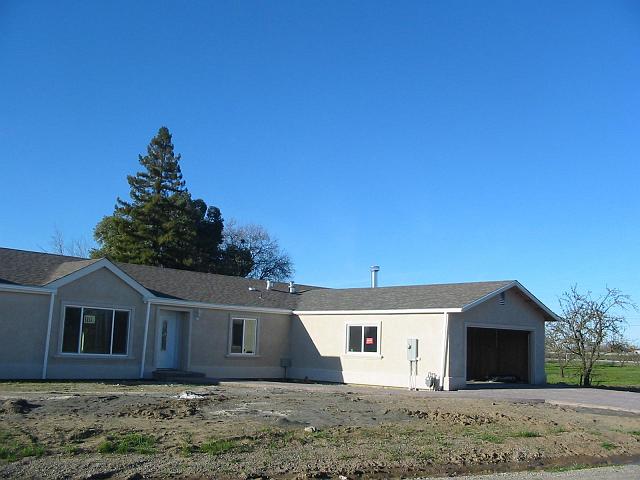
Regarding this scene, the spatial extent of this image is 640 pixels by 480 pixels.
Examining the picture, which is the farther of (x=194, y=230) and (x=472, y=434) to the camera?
(x=194, y=230)

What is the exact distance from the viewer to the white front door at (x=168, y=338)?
24.1 m

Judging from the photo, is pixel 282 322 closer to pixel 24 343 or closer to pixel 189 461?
pixel 24 343

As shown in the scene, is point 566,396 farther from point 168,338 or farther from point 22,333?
point 22,333

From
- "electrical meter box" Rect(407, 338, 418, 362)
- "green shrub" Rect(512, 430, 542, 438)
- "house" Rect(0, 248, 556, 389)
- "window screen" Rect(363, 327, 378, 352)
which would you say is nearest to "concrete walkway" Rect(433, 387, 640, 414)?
"house" Rect(0, 248, 556, 389)

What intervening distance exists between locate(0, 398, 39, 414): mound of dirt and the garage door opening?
1911 centimetres

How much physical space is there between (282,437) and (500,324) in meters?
16.3

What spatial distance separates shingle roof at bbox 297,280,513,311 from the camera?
24.0m

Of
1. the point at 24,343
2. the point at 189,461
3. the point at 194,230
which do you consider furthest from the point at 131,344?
the point at 194,230

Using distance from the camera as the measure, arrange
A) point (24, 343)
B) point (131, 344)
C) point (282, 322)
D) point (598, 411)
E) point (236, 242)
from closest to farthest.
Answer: point (598, 411) < point (24, 343) < point (131, 344) < point (282, 322) < point (236, 242)

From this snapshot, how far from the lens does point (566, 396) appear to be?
68.9 feet

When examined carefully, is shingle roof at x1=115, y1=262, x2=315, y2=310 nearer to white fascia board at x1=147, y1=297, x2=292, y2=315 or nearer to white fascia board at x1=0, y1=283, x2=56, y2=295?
white fascia board at x1=147, y1=297, x2=292, y2=315

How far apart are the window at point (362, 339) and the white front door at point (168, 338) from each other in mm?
6437

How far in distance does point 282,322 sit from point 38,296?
10068mm

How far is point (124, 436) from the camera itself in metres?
10.0
